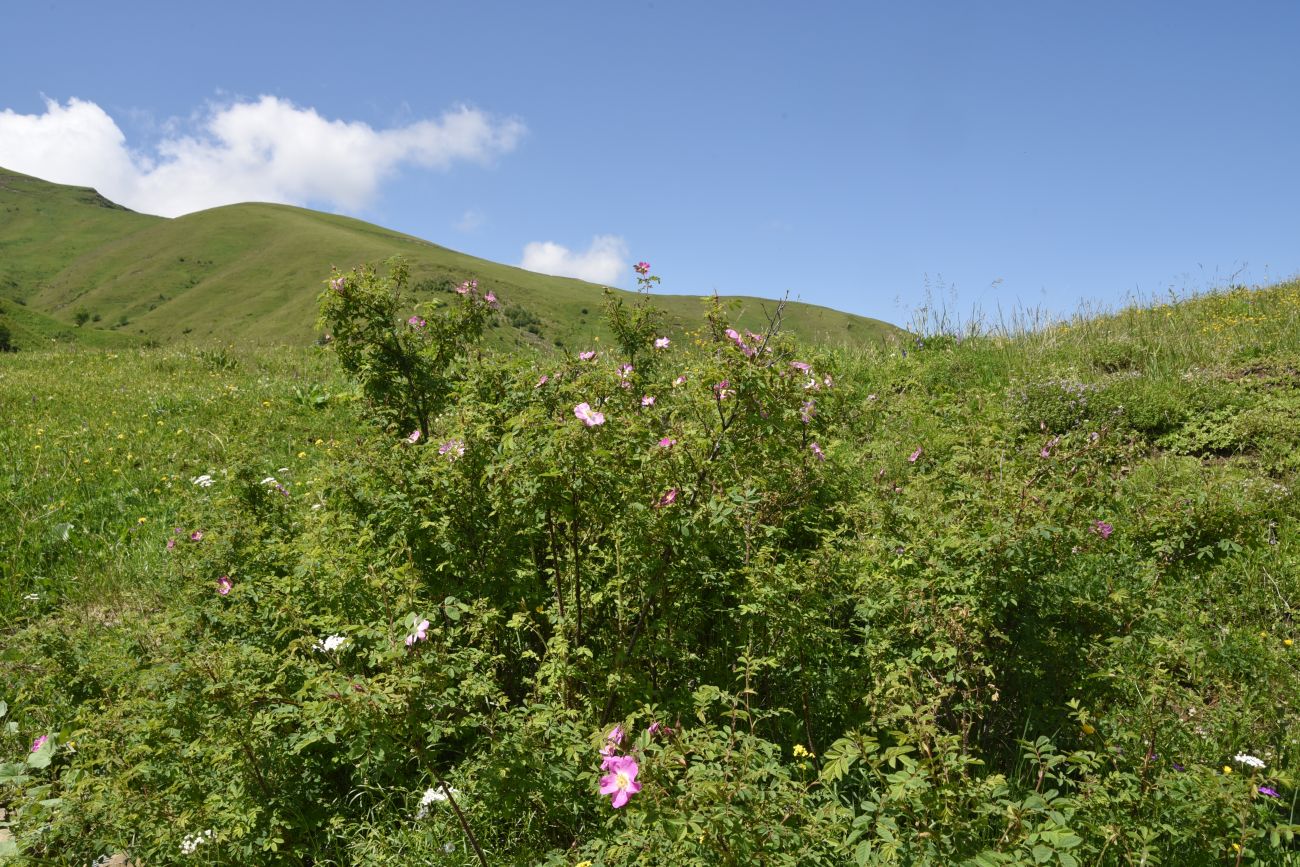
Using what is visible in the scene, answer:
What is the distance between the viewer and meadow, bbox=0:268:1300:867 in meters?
1.92

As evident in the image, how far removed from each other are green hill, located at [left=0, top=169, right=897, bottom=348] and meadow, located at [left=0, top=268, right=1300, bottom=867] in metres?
63.5

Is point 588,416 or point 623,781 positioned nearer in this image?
point 623,781

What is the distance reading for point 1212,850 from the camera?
6.30 ft

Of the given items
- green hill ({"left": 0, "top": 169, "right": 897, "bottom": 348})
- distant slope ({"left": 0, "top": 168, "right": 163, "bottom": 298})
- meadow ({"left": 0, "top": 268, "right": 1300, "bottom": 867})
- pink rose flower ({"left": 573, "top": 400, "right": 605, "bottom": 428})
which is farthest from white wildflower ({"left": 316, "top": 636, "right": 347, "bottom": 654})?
distant slope ({"left": 0, "top": 168, "right": 163, "bottom": 298})

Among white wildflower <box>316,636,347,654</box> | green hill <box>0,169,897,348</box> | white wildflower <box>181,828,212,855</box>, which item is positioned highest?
green hill <box>0,169,897,348</box>

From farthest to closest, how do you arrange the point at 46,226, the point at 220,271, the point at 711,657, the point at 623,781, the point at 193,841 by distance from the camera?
1. the point at 46,226
2. the point at 220,271
3. the point at 711,657
4. the point at 193,841
5. the point at 623,781

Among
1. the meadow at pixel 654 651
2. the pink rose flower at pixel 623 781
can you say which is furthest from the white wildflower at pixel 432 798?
the pink rose flower at pixel 623 781

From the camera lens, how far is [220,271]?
108 metres

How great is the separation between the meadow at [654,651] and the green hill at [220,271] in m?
63.5

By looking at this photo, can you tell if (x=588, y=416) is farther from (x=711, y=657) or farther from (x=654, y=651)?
(x=711, y=657)

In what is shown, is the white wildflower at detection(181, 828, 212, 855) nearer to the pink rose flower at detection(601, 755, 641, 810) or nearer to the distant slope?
the pink rose flower at detection(601, 755, 641, 810)

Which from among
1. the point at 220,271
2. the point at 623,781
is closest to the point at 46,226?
the point at 220,271

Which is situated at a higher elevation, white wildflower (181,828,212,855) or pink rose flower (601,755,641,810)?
pink rose flower (601,755,641,810)

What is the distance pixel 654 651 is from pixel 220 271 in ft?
411
